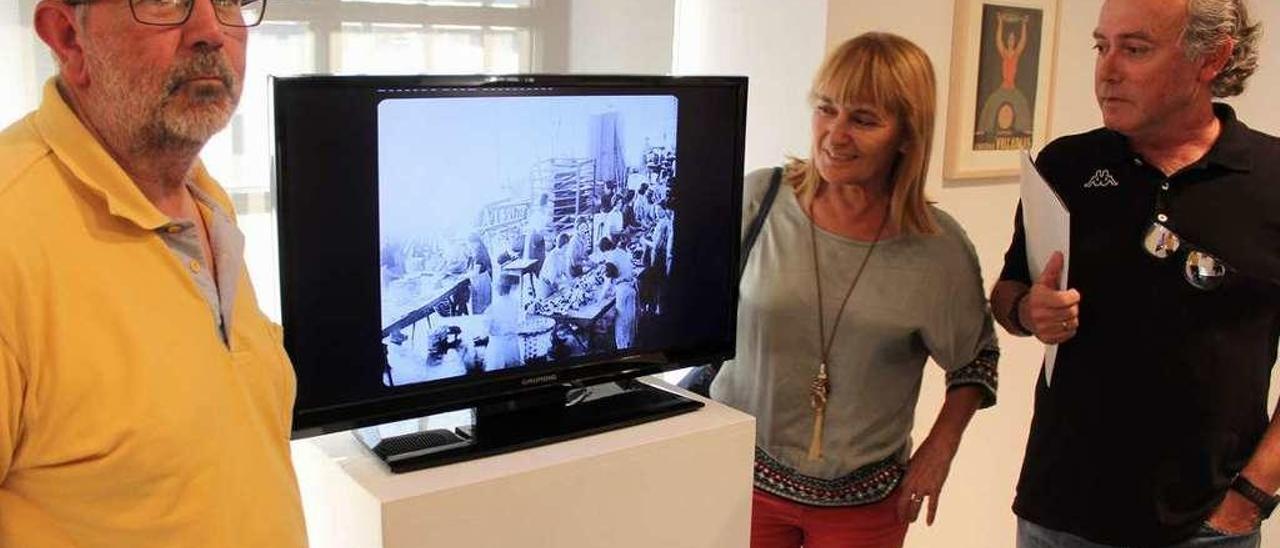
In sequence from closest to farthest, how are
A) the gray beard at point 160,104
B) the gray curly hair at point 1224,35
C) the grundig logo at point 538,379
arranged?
1. the gray beard at point 160,104
2. the grundig logo at point 538,379
3. the gray curly hair at point 1224,35

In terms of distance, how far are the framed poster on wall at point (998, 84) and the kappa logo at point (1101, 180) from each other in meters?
0.90

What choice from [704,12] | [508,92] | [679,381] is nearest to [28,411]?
[508,92]

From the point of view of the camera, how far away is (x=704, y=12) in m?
2.93

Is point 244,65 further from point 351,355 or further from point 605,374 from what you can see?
point 605,374

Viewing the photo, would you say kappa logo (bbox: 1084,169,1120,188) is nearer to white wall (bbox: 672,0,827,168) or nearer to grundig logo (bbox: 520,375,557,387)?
white wall (bbox: 672,0,827,168)

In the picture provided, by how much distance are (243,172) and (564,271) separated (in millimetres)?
707

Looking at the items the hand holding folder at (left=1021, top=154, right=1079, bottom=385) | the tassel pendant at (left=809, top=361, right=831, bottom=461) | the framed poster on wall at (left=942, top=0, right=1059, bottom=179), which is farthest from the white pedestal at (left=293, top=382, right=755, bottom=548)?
the framed poster on wall at (left=942, top=0, right=1059, bottom=179)

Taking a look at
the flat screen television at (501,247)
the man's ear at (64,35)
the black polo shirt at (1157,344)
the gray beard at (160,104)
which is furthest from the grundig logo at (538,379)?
the black polo shirt at (1157,344)

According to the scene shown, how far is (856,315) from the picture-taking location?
6.70ft

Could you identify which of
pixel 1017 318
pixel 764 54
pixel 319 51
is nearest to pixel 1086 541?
pixel 1017 318

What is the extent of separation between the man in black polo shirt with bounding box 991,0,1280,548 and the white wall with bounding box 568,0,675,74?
41.0 inches

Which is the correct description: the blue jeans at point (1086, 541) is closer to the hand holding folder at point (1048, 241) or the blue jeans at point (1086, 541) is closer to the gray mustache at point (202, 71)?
the hand holding folder at point (1048, 241)

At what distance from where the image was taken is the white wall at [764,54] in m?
2.75

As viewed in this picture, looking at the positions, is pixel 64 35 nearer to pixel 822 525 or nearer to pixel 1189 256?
pixel 822 525
